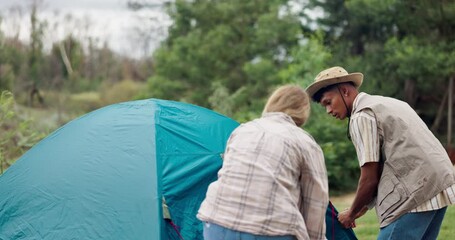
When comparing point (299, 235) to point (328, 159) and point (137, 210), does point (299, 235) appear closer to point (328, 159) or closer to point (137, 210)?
point (137, 210)

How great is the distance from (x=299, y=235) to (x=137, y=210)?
179cm

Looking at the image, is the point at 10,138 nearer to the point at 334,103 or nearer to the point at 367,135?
the point at 334,103

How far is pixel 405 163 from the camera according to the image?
3428mm

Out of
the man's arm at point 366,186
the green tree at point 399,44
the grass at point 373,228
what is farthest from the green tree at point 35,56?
the man's arm at point 366,186

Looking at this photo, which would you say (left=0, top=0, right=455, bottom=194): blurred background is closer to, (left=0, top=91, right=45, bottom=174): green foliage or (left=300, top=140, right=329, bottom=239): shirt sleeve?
(left=0, top=91, right=45, bottom=174): green foliage

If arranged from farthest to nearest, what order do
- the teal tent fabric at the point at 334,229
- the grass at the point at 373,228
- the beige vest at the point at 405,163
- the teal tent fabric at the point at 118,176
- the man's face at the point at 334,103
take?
the grass at the point at 373,228, the teal tent fabric at the point at 334,229, the teal tent fabric at the point at 118,176, the man's face at the point at 334,103, the beige vest at the point at 405,163

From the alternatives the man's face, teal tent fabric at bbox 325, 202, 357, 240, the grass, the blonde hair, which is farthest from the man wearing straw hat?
the grass

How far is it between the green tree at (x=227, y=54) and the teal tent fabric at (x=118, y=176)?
36.2ft

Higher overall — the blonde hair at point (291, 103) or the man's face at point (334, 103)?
the blonde hair at point (291, 103)

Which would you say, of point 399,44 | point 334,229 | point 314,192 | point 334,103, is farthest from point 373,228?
point 399,44

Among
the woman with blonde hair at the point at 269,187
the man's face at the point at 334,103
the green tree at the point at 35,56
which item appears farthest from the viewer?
the green tree at the point at 35,56

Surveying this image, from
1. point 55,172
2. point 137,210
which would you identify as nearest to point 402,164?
point 137,210

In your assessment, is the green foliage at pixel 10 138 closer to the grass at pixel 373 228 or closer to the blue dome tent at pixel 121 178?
the blue dome tent at pixel 121 178

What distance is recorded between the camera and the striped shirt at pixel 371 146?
343cm
